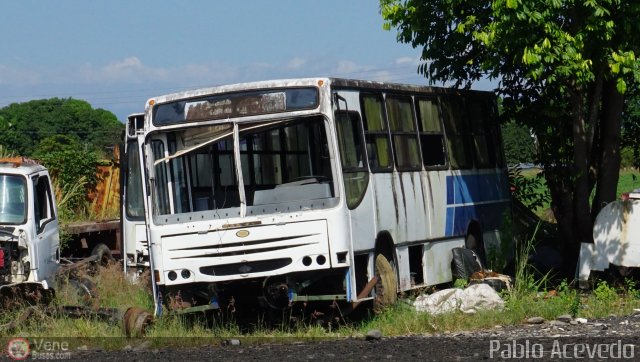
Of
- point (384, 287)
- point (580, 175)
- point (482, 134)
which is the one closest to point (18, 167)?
point (384, 287)

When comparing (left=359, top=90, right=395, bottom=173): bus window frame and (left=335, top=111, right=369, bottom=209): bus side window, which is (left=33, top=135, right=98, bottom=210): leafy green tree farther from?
(left=335, top=111, right=369, bottom=209): bus side window

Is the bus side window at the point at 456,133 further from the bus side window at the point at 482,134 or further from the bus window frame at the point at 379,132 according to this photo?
the bus window frame at the point at 379,132

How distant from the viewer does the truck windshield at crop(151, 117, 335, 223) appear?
1312 cm

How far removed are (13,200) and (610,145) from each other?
9.40 m

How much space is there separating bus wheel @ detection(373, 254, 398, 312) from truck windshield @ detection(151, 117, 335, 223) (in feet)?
4.60

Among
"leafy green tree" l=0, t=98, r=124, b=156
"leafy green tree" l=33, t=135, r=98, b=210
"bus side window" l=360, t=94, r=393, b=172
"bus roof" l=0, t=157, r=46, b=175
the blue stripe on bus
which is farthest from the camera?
"leafy green tree" l=0, t=98, r=124, b=156

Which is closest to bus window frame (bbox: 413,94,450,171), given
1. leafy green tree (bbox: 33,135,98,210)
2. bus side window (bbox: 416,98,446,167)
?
bus side window (bbox: 416,98,446,167)

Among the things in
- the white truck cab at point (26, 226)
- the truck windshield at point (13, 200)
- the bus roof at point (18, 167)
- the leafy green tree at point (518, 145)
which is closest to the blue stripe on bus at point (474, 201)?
the leafy green tree at point (518, 145)

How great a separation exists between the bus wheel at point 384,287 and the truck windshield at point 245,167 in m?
1.40

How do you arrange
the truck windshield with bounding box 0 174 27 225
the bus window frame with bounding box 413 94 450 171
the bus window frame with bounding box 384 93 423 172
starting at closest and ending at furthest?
the truck windshield with bounding box 0 174 27 225, the bus window frame with bounding box 384 93 423 172, the bus window frame with bounding box 413 94 450 171

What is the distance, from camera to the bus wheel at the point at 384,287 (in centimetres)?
1387

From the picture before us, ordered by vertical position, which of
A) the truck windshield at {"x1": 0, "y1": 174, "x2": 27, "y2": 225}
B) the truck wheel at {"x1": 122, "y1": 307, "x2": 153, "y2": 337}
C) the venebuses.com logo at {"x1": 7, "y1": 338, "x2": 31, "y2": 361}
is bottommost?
the venebuses.com logo at {"x1": 7, "y1": 338, "x2": 31, "y2": 361}

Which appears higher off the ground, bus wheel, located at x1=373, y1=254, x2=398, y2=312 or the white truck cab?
the white truck cab

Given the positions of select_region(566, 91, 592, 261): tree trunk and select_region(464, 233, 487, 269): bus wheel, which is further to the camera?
select_region(464, 233, 487, 269): bus wheel
